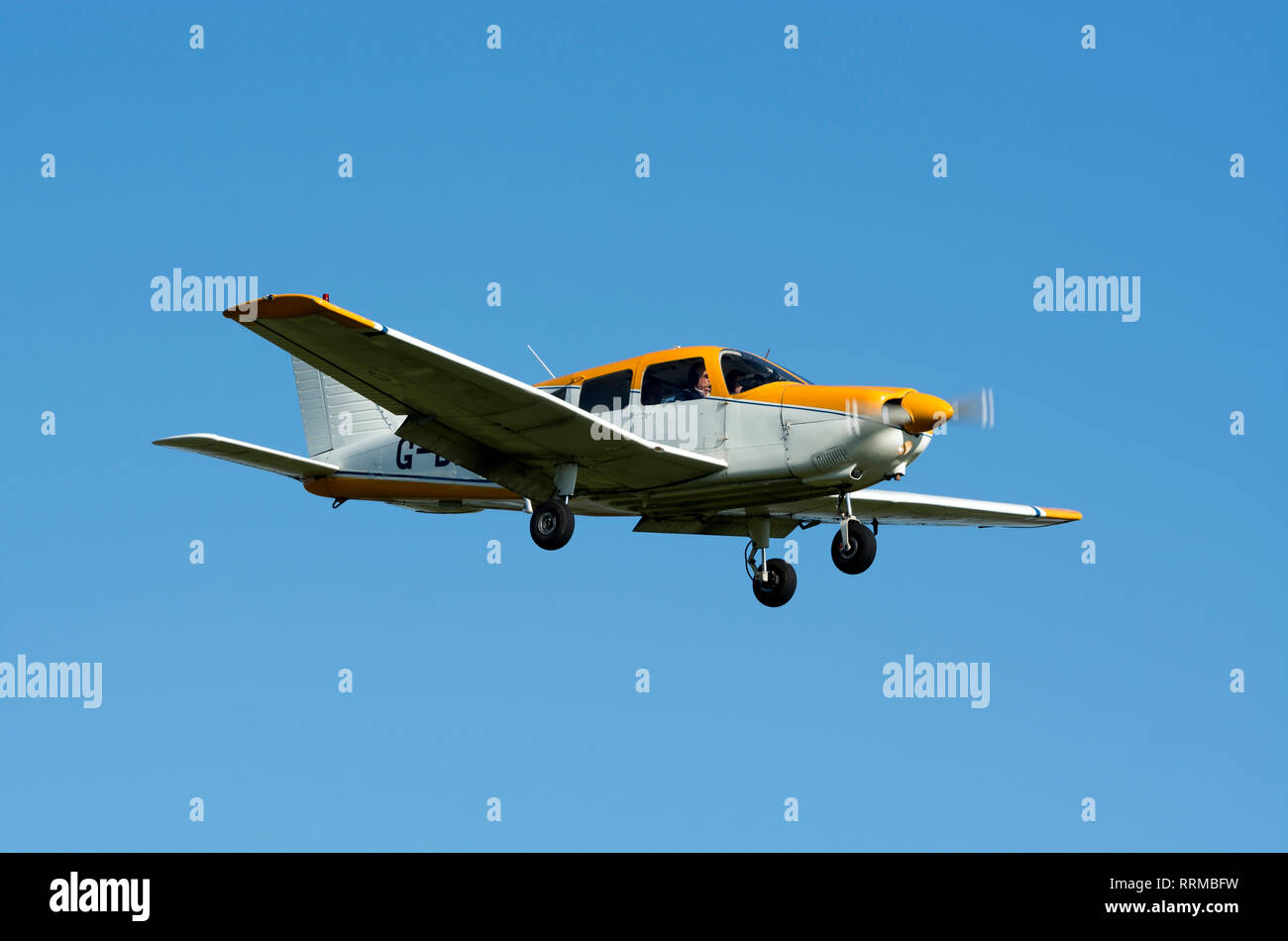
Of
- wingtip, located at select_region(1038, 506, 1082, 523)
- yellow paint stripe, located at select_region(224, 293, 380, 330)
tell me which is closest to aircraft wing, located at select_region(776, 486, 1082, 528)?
wingtip, located at select_region(1038, 506, 1082, 523)

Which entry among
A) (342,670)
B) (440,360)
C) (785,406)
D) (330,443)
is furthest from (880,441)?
(342,670)

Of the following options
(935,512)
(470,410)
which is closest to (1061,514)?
(935,512)

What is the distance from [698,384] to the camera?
785 inches

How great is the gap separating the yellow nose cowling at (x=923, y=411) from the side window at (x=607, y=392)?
3.66 metres

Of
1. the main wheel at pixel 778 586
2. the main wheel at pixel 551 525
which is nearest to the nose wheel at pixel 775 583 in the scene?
the main wheel at pixel 778 586

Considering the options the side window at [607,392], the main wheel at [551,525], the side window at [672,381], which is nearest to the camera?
the main wheel at [551,525]

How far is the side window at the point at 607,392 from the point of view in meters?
20.3

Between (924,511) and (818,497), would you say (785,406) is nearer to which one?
(818,497)

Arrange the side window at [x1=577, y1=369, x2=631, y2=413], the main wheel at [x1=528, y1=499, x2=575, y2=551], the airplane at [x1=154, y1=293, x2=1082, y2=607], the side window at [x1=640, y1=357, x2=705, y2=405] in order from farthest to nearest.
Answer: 1. the side window at [x1=577, y1=369, x2=631, y2=413]
2. the side window at [x1=640, y1=357, x2=705, y2=405]
3. the main wheel at [x1=528, y1=499, x2=575, y2=551]
4. the airplane at [x1=154, y1=293, x2=1082, y2=607]

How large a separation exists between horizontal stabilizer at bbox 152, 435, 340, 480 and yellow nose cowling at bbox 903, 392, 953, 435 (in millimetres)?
8941

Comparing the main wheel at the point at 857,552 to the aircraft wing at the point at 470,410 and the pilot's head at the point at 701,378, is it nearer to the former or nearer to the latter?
the aircraft wing at the point at 470,410

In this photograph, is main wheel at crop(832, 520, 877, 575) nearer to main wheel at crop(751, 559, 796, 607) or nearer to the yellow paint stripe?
main wheel at crop(751, 559, 796, 607)

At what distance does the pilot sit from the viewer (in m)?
19.9

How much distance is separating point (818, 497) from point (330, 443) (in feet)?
25.6
